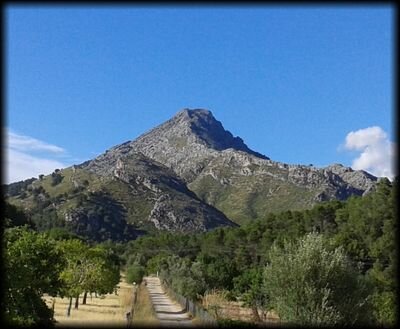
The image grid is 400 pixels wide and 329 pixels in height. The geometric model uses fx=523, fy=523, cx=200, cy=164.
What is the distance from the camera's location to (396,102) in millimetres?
4215

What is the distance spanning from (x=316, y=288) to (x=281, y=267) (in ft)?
5.42

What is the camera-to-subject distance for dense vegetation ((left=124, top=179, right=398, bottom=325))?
19514 millimetres

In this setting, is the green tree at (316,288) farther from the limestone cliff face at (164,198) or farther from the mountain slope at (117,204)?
the limestone cliff face at (164,198)

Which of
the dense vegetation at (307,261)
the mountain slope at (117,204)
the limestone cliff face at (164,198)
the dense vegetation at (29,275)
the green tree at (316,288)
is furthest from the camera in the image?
the limestone cliff face at (164,198)

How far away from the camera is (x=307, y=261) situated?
64.7 feet

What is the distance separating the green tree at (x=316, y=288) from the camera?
61.6ft

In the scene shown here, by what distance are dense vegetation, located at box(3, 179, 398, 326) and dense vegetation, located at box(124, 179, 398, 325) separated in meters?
0.04

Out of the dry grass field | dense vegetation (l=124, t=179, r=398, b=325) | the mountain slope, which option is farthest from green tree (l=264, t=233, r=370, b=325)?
the mountain slope

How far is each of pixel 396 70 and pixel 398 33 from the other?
291mm

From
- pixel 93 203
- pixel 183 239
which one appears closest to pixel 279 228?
pixel 183 239

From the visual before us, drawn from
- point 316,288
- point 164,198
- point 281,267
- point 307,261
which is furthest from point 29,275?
point 164,198

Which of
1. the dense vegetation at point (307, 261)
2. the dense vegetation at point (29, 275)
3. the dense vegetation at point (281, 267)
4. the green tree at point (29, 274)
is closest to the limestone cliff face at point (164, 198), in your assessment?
the dense vegetation at point (307, 261)

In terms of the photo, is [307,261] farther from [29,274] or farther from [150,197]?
[150,197]

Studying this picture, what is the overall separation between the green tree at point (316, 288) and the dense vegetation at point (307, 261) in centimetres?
4
